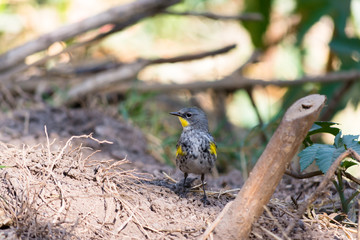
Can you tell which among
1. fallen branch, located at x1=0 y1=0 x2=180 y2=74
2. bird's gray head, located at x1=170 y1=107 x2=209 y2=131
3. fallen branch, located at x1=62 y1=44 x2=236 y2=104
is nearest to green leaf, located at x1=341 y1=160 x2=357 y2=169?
bird's gray head, located at x1=170 y1=107 x2=209 y2=131

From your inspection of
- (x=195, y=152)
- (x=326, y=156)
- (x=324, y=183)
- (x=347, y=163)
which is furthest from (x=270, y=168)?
(x=195, y=152)

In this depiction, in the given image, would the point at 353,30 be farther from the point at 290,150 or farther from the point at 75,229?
the point at 75,229

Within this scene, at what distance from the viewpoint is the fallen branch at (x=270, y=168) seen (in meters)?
2.45

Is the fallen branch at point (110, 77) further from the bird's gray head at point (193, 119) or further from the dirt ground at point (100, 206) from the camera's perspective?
the dirt ground at point (100, 206)

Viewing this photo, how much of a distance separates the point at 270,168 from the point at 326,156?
1.56ft

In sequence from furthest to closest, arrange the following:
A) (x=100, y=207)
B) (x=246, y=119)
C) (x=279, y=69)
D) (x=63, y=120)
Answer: (x=279, y=69)
(x=246, y=119)
(x=63, y=120)
(x=100, y=207)

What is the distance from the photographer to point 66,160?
3.13 m

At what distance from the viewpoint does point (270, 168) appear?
252 cm

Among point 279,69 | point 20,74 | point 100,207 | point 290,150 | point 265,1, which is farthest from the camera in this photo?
point 279,69

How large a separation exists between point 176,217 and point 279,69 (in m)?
6.87

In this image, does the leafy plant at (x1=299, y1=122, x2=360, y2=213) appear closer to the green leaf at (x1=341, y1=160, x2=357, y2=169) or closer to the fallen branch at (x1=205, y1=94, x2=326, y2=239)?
the green leaf at (x1=341, y1=160, x2=357, y2=169)

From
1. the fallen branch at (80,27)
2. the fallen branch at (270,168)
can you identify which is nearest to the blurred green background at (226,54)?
the fallen branch at (80,27)

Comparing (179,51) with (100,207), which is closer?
(100,207)

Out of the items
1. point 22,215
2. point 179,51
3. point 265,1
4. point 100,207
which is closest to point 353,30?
point 265,1
